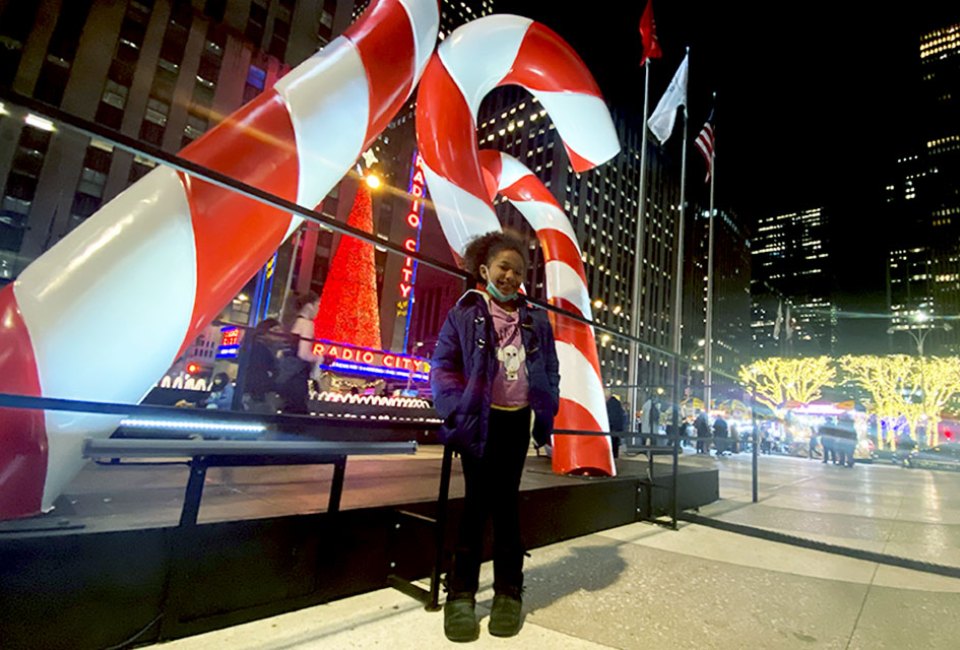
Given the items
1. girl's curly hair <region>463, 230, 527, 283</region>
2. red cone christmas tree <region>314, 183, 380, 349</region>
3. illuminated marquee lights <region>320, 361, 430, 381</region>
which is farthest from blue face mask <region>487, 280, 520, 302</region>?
illuminated marquee lights <region>320, 361, 430, 381</region>

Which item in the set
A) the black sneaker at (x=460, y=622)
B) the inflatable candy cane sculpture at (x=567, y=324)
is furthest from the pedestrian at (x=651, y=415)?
the black sneaker at (x=460, y=622)

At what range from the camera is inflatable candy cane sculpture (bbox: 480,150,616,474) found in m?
3.68

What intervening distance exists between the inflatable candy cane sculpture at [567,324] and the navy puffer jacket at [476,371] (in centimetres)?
144

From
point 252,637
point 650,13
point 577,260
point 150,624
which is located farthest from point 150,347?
point 650,13

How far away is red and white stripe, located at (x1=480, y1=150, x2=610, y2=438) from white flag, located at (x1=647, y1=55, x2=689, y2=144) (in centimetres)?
662

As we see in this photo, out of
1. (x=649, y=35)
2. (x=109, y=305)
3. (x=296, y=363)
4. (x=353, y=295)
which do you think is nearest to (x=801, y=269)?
(x=649, y=35)

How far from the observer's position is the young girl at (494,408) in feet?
5.91

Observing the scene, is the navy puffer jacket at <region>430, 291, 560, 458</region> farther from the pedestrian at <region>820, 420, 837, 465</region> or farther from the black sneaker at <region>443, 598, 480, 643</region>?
the pedestrian at <region>820, 420, 837, 465</region>

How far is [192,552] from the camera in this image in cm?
160

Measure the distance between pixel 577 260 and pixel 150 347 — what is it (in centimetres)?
335

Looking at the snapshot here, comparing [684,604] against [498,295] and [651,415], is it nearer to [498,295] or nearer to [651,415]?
[498,295]

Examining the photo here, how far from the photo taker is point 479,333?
1.93 meters

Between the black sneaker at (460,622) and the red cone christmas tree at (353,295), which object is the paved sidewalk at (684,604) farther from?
the red cone christmas tree at (353,295)

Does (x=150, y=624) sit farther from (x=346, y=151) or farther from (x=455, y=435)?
(x=346, y=151)
